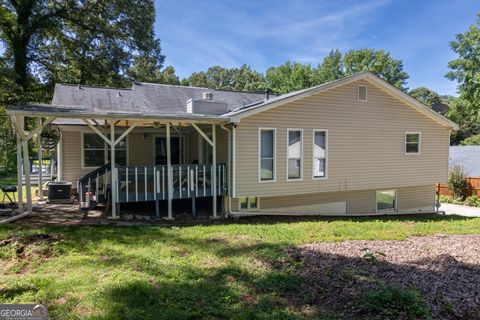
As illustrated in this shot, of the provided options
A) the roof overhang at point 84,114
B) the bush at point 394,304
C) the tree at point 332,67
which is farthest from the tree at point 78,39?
the tree at point 332,67

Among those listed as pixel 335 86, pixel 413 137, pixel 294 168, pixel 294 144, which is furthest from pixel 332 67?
pixel 294 168

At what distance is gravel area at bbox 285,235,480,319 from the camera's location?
369 centimetres

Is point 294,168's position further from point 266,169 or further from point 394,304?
point 394,304

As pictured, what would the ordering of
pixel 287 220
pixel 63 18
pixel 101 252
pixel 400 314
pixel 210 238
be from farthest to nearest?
pixel 63 18 → pixel 287 220 → pixel 210 238 → pixel 101 252 → pixel 400 314

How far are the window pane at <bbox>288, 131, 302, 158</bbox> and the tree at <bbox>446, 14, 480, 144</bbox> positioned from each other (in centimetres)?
2115

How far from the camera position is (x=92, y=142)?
11930 mm

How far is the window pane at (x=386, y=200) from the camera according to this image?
13.2 m

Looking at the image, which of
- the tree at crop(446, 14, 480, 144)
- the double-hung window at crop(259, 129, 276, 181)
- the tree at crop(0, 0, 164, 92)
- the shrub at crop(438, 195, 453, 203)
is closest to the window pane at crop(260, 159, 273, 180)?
the double-hung window at crop(259, 129, 276, 181)

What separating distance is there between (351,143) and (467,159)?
16252 millimetres

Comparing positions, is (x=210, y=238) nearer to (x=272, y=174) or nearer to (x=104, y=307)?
(x=104, y=307)

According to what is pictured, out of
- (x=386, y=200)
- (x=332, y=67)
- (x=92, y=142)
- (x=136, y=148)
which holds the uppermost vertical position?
(x=332, y=67)

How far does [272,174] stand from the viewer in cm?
1023

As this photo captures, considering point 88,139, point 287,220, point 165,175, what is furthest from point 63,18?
point 287,220

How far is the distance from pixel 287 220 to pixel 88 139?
8.11m
